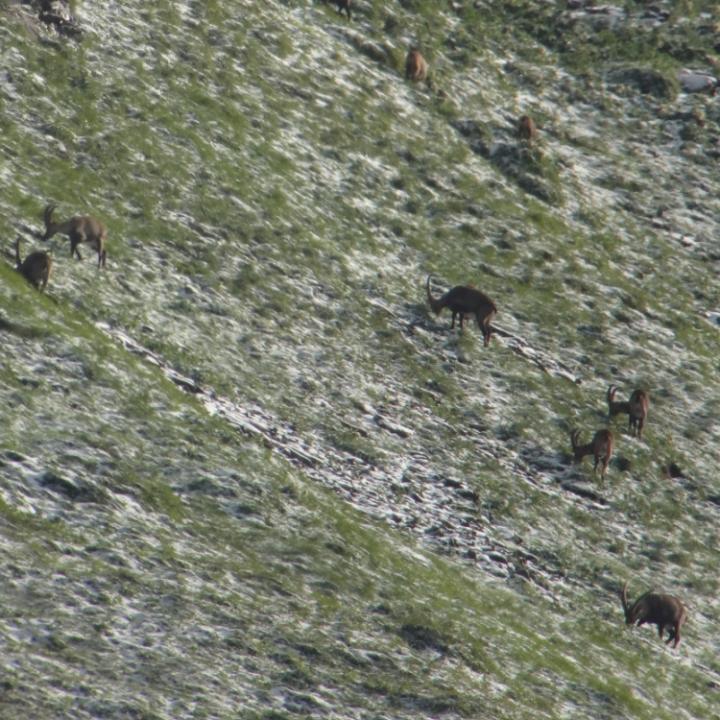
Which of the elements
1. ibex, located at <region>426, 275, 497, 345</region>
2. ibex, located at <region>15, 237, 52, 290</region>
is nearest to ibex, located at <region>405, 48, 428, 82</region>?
ibex, located at <region>426, 275, 497, 345</region>

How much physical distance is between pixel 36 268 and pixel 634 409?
1219 cm

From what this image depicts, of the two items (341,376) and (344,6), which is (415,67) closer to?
(344,6)

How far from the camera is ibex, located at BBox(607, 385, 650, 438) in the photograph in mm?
29844

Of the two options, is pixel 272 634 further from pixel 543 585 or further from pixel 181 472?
pixel 543 585

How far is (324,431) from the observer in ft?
82.5

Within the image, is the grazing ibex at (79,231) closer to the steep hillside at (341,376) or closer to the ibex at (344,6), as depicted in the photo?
the steep hillside at (341,376)

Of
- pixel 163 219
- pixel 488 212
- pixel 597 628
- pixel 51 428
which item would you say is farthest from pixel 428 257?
pixel 51 428

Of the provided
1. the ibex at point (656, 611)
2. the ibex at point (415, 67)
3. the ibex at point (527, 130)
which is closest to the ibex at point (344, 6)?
the ibex at point (415, 67)

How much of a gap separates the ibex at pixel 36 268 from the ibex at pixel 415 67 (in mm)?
17437

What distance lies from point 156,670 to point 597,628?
368 inches

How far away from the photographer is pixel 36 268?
24.2 m

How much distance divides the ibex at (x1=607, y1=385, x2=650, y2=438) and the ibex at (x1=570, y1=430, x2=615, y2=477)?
2064 mm

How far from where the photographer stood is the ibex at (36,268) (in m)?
24.1

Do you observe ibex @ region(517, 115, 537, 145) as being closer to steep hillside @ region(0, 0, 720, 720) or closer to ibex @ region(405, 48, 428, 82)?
steep hillside @ region(0, 0, 720, 720)
